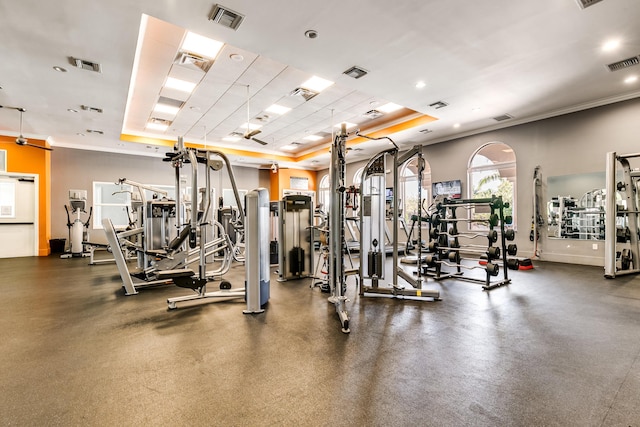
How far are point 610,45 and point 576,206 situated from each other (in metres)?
3.73

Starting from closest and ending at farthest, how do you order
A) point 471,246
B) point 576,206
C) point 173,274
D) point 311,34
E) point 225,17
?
1. point 173,274
2. point 225,17
3. point 311,34
4. point 471,246
5. point 576,206

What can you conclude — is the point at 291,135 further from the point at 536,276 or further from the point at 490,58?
the point at 536,276

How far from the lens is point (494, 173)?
8266 mm

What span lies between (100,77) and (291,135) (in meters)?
5.46

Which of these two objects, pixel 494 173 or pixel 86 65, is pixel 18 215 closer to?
pixel 86 65

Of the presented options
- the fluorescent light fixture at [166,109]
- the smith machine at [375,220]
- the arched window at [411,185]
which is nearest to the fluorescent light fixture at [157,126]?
the fluorescent light fixture at [166,109]

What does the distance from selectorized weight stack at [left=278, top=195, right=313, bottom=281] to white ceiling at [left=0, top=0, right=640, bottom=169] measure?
2.36 m

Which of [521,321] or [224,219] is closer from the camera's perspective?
[521,321]

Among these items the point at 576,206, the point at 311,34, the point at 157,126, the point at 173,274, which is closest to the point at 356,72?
the point at 311,34

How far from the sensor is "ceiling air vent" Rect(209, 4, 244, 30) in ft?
11.4

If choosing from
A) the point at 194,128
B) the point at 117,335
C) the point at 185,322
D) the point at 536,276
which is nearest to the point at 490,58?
the point at 536,276

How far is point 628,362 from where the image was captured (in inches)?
87.6

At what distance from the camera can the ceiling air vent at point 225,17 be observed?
3.46 metres

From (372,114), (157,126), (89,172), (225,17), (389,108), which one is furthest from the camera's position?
(89,172)
